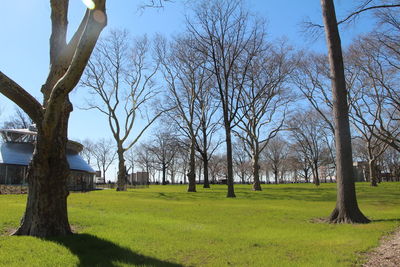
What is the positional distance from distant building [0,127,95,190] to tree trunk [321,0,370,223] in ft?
91.6

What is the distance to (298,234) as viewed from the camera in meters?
7.30

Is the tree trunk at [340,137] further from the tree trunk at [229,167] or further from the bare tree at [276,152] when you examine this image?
the bare tree at [276,152]

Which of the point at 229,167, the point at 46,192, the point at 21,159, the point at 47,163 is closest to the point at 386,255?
the point at 46,192

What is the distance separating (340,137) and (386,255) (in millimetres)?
5091

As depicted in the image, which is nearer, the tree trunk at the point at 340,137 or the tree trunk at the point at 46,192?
the tree trunk at the point at 46,192

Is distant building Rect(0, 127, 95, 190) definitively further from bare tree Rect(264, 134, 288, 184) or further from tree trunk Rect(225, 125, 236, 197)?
bare tree Rect(264, 134, 288, 184)

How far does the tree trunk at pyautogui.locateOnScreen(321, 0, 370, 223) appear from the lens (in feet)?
31.0

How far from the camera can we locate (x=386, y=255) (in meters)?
5.32

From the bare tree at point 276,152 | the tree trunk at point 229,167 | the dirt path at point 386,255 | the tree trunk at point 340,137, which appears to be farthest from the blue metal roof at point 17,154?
the bare tree at point 276,152

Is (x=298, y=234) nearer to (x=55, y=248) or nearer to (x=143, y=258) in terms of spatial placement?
(x=143, y=258)

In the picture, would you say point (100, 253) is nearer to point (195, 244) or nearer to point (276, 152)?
point (195, 244)

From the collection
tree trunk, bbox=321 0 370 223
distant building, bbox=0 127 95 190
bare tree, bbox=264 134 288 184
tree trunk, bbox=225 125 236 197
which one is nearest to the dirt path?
tree trunk, bbox=321 0 370 223

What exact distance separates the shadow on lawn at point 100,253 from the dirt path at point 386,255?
3092 millimetres

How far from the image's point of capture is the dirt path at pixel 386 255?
4.87 meters
